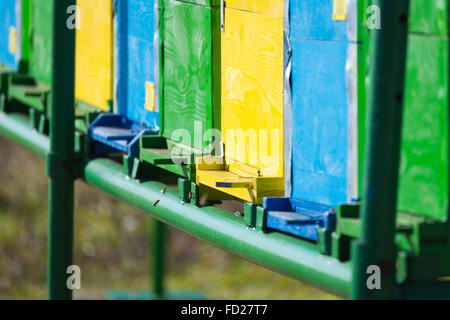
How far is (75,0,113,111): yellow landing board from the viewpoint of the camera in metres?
5.47

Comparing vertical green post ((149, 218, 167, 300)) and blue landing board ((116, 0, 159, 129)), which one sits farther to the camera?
vertical green post ((149, 218, 167, 300))

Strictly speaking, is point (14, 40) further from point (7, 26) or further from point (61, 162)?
point (61, 162)

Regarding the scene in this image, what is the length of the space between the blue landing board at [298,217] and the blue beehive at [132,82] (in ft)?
4.55

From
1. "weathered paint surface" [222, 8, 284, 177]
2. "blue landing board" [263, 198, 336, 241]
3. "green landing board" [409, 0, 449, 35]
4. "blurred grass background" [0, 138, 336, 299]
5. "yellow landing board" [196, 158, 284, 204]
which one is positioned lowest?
"blurred grass background" [0, 138, 336, 299]

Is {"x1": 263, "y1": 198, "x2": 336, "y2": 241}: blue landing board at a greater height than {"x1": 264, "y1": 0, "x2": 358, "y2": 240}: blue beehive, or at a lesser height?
lesser

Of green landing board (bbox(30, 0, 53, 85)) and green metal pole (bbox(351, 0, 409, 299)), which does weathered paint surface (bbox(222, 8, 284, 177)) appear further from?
green landing board (bbox(30, 0, 53, 85))

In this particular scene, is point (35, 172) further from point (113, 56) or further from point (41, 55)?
point (113, 56)

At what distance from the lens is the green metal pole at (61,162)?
527cm

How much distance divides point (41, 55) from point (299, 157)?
372 centimetres

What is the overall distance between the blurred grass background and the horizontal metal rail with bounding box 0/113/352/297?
5219 millimetres

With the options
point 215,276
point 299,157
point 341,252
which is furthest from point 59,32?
point 215,276

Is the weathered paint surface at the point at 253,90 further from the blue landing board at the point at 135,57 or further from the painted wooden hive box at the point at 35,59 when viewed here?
the painted wooden hive box at the point at 35,59

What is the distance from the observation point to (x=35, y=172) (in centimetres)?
1245

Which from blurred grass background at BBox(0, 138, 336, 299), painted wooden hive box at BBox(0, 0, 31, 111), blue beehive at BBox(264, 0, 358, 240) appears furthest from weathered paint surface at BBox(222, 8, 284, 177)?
blurred grass background at BBox(0, 138, 336, 299)
